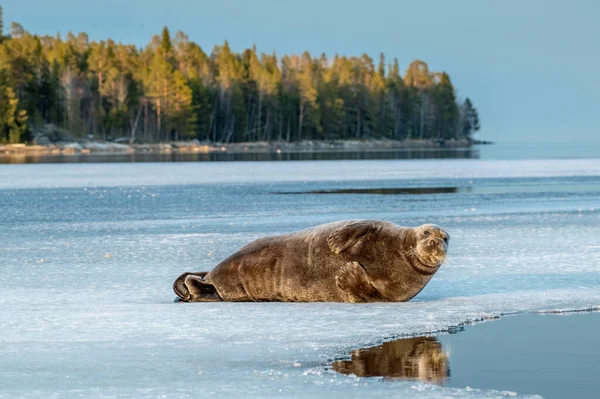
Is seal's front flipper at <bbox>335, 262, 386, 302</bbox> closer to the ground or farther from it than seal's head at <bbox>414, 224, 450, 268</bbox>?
closer to the ground

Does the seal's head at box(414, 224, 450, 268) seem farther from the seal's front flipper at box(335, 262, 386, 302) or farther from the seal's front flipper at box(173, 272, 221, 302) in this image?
the seal's front flipper at box(173, 272, 221, 302)

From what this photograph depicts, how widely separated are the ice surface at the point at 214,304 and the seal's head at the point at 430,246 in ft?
1.44

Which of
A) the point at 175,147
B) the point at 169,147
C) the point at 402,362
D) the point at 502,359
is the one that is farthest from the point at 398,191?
the point at 175,147

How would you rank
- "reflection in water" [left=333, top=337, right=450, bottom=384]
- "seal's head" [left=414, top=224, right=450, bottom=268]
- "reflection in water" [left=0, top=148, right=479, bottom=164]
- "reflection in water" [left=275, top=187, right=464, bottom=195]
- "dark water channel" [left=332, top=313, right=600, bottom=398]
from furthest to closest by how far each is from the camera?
"reflection in water" [left=0, top=148, right=479, bottom=164]
"reflection in water" [left=275, top=187, right=464, bottom=195]
"seal's head" [left=414, top=224, right=450, bottom=268]
"reflection in water" [left=333, top=337, right=450, bottom=384]
"dark water channel" [left=332, top=313, right=600, bottom=398]

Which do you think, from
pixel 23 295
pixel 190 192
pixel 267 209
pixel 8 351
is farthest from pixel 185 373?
pixel 190 192

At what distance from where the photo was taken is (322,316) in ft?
28.2

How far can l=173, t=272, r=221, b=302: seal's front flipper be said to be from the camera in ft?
31.3

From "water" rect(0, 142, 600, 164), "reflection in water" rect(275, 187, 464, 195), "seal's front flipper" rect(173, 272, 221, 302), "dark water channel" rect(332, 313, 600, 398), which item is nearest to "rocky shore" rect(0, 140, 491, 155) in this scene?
"water" rect(0, 142, 600, 164)

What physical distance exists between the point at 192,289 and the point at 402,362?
3.09m

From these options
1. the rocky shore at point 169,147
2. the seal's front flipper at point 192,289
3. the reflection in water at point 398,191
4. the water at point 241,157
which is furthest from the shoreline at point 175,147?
the seal's front flipper at point 192,289

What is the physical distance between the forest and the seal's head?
96836 mm

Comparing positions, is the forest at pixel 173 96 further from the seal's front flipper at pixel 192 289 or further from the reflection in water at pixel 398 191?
the seal's front flipper at pixel 192 289

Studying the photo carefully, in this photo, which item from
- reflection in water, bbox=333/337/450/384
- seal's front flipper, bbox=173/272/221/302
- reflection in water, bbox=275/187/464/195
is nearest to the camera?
reflection in water, bbox=333/337/450/384

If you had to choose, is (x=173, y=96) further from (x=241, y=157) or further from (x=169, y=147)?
(x=241, y=157)
